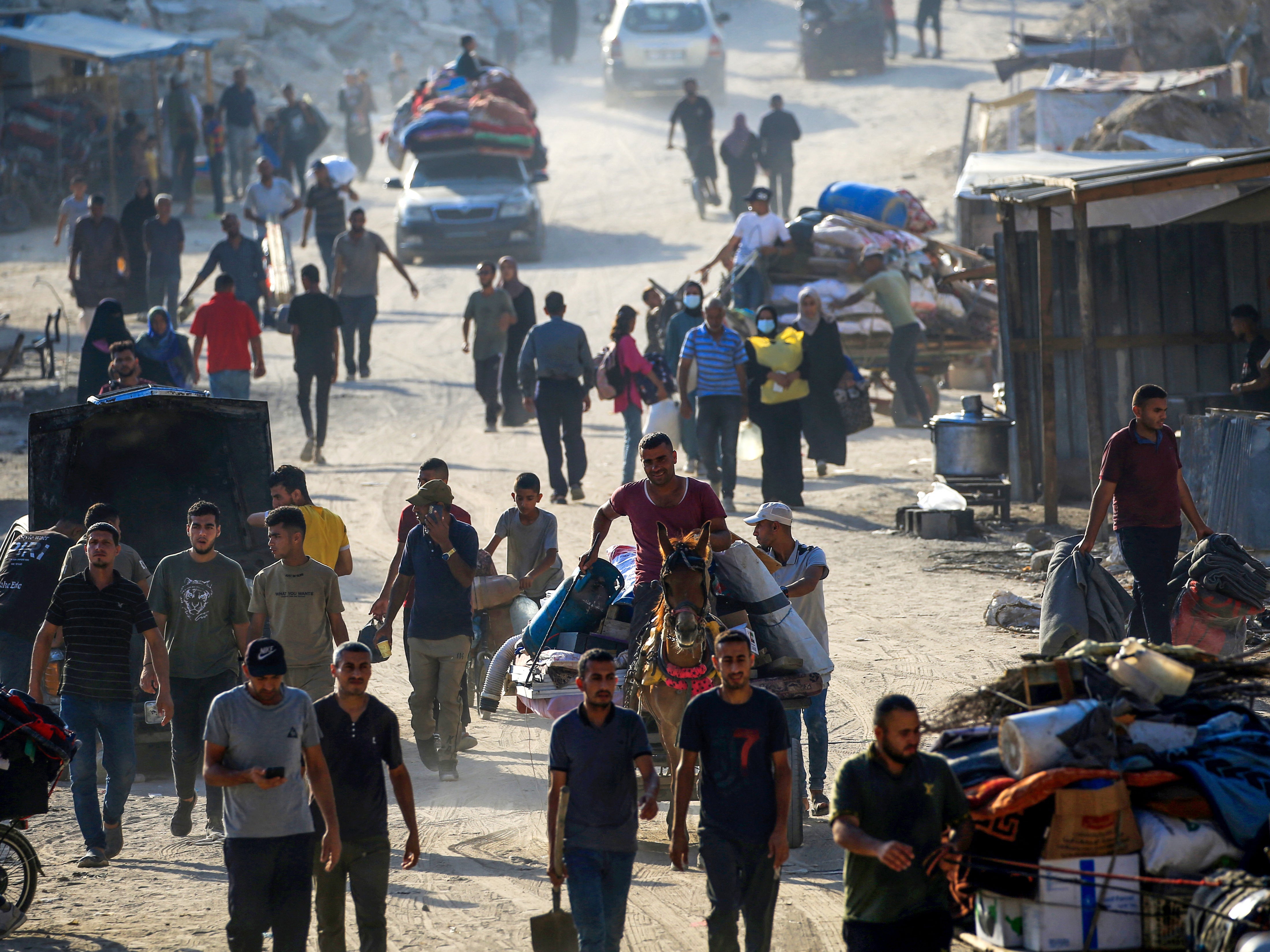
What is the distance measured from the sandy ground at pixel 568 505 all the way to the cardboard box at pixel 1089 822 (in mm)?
1714

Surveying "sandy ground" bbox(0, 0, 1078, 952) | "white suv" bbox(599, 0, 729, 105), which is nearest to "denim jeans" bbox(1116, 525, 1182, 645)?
"sandy ground" bbox(0, 0, 1078, 952)

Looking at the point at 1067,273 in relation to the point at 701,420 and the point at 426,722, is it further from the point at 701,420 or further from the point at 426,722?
the point at 426,722

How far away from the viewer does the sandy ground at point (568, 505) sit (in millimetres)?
7016

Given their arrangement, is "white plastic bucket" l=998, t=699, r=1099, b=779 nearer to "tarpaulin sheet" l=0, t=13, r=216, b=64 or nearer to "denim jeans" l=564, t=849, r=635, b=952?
"denim jeans" l=564, t=849, r=635, b=952

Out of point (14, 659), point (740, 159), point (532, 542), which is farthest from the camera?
point (740, 159)

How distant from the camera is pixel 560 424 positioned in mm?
15109

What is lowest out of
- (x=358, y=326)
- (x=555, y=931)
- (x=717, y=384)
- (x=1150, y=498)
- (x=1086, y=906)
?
(x=555, y=931)

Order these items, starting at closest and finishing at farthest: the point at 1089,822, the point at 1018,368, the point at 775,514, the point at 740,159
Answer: the point at 1089,822, the point at 775,514, the point at 1018,368, the point at 740,159

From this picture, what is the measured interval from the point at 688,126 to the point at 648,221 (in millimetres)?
2132

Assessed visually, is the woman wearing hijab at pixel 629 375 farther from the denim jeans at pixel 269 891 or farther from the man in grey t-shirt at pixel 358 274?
the denim jeans at pixel 269 891

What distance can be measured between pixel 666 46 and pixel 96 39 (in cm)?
1265

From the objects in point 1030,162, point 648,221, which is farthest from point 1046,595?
point 648,221

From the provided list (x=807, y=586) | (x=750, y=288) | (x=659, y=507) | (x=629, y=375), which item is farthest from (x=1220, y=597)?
(x=750, y=288)

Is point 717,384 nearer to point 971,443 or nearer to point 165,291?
point 971,443
